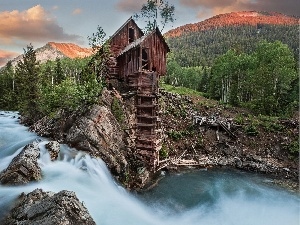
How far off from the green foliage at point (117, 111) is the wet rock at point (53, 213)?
12.5 m

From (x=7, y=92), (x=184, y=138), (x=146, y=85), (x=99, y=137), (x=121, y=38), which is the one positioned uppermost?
(x=121, y=38)

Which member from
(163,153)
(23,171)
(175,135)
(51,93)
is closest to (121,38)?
(51,93)

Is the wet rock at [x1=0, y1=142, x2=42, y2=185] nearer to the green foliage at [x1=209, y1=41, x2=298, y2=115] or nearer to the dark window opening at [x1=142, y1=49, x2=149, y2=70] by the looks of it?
the dark window opening at [x1=142, y1=49, x2=149, y2=70]

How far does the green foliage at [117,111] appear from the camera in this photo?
75.7ft

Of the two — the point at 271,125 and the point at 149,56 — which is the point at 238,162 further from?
the point at 149,56

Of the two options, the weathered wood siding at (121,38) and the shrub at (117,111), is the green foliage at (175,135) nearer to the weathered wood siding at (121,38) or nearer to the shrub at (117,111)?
the shrub at (117,111)

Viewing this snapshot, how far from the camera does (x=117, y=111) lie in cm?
2312

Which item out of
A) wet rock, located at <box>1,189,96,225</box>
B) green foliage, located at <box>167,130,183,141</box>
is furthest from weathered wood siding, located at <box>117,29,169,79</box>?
wet rock, located at <box>1,189,96,225</box>

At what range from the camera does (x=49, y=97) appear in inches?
1096

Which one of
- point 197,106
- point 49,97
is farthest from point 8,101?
point 197,106

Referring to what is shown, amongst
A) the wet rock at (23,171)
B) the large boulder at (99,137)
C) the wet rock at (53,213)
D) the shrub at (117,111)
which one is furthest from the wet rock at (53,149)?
the wet rock at (53,213)

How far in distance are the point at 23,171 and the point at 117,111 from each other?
996cm

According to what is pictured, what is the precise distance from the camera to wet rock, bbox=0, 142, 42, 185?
44.9 ft

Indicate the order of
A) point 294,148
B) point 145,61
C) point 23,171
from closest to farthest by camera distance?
point 23,171
point 145,61
point 294,148
